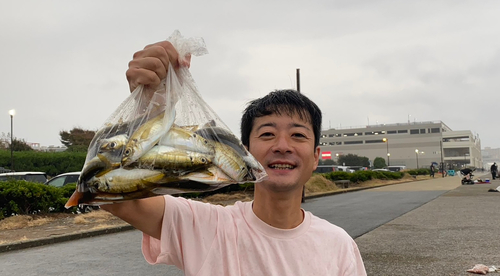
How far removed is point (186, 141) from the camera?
50.7 inches

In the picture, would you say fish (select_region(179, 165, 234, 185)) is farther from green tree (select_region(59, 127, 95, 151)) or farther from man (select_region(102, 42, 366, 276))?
green tree (select_region(59, 127, 95, 151))

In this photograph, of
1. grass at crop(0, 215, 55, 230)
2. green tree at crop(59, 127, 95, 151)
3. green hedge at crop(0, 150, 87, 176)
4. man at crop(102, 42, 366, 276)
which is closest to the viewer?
man at crop(102, 42, 366, 276)

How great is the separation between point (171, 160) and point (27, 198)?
11525mm

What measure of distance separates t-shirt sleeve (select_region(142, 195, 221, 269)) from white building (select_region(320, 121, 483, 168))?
357 ft

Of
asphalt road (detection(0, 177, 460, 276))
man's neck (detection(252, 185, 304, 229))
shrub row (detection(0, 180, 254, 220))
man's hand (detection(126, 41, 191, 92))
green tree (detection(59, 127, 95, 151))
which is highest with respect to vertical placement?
green tree (detection(59, 127, 95, 151))

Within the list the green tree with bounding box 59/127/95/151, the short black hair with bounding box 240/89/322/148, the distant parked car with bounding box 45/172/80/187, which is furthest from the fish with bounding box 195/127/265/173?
Answer: the green tree with bounding box 59/127/95/151

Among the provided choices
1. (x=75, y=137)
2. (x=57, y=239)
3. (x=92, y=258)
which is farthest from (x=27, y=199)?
(x=75, y=137)

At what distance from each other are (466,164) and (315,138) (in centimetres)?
13107

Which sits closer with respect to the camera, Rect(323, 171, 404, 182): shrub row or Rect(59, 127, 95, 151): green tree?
Rect(323, 171, 404, 182): shrub row

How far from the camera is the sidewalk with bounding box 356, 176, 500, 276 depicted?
532 centimetres

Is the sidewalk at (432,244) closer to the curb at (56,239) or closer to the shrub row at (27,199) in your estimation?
the curb at (56,239)

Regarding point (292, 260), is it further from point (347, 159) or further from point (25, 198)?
point (347, 159)

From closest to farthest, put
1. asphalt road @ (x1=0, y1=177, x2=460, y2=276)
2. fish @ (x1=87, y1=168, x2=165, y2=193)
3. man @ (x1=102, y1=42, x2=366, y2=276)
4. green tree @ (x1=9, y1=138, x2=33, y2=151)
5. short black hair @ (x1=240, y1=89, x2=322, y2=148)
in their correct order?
fish @ (x1=87, y1=168, x2=165, y2=193)
man @ (x1=102, y1=42, x2=366, y2=276)
short black hair @ (x1=240, y1=89, x2=322, y2=148)
asphalt road @ (x1=0, y1=177, x2=460, y2=276)
green tree @ (x1=9, y1=138, x2=33, y2=151)

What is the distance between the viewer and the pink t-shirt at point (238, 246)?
162 centimetres
